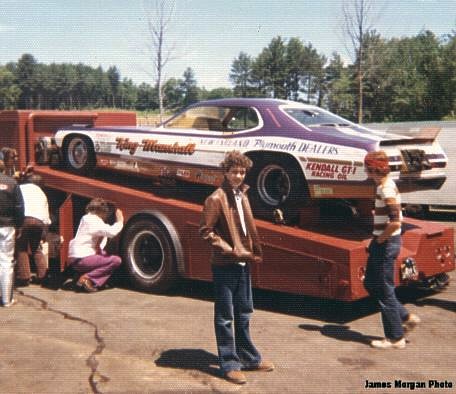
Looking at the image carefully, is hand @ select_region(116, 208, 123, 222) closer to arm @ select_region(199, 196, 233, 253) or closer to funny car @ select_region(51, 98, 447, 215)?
funny car @ select_region(51, 98, 447, 215)

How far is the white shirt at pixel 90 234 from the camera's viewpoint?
7605 millimetres

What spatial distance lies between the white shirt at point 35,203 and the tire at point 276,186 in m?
2.80

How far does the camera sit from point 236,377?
184 inches

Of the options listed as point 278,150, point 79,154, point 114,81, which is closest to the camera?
point 278,150

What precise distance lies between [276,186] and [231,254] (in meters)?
2.35

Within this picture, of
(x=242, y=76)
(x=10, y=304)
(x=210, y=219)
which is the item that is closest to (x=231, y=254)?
(x=210, y=219)

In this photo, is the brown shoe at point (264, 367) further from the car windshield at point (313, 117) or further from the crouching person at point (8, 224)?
the crouching person at point (8, 224)

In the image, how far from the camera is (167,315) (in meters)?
6.61

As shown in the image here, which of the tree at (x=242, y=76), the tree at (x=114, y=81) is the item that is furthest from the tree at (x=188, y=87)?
the tree at (x=114, y=81)

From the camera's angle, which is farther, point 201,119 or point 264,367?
point 201,119

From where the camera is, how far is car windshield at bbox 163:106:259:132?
717 centimetres

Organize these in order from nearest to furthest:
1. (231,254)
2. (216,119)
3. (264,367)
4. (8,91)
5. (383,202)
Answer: (231,254)
(264,367)
(383,202)
(216,119)
(8,91)

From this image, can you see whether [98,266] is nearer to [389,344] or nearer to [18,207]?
[18,207]

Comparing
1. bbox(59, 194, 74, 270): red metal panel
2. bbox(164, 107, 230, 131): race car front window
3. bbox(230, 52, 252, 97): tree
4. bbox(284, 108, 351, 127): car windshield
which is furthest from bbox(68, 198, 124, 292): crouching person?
bbox(230, 52, 252, 97): tree
